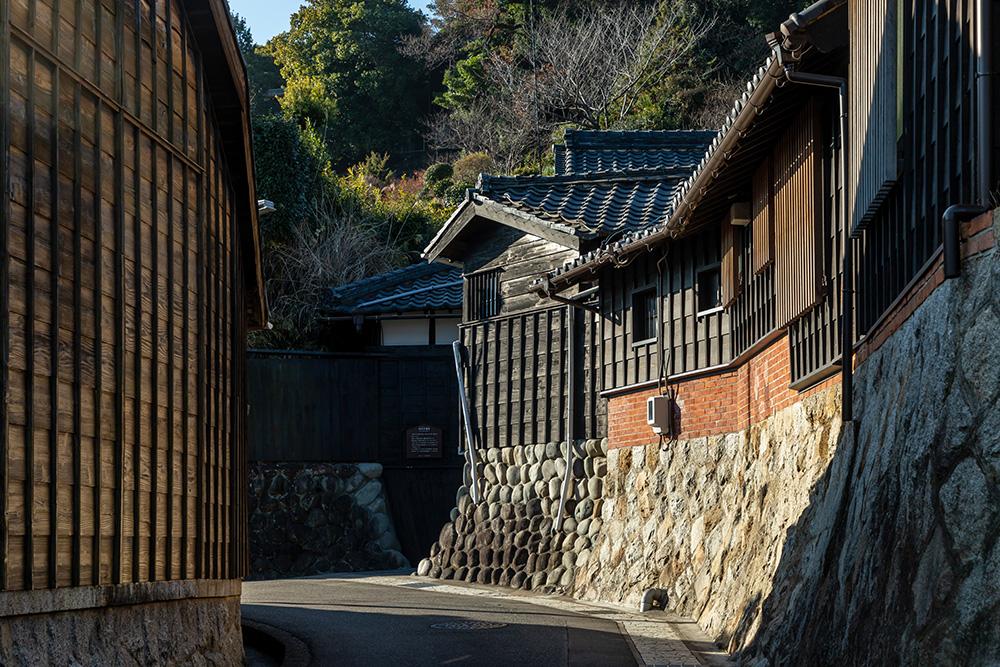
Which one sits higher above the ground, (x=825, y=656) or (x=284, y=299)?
(x=284, y=299)

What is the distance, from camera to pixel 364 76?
4534cm

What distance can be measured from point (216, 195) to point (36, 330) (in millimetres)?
4259

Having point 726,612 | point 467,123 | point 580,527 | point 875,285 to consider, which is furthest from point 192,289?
point 467,123

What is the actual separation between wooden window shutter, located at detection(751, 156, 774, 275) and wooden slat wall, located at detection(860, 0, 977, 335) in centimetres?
333

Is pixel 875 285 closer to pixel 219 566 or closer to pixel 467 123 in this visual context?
pixel 219 566

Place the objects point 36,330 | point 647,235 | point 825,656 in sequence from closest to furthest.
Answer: point 36,330, point 825,656, point 647,235

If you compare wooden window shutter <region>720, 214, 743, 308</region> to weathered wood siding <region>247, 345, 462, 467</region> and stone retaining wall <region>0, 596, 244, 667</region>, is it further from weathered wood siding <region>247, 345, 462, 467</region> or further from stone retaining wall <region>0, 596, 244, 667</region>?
weathered wood siding <region>247, 345, 462, 467</region>

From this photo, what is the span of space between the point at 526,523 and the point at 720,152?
33.6ft

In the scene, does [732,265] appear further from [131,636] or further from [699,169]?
[131,636]

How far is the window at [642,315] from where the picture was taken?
57.9 feet

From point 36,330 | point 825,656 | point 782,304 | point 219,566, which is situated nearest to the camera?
point 36,330

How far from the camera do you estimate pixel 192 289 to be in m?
9.84

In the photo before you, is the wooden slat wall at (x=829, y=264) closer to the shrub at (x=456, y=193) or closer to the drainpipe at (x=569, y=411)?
the drainpipe at (x=569, y=411)

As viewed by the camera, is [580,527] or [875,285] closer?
[875,285]
